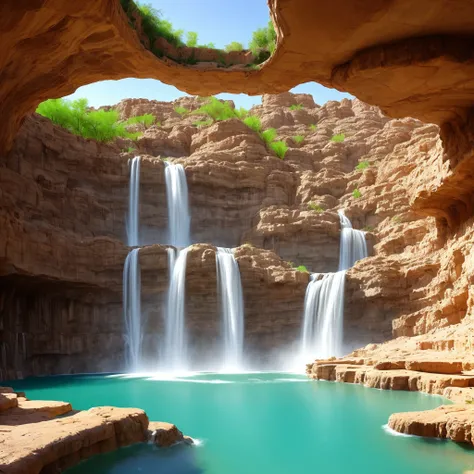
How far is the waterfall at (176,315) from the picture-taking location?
29.6 meters

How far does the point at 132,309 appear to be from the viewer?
98.3 ft

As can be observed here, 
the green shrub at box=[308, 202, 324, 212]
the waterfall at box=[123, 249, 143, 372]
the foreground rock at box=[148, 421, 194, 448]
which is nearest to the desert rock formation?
the foreground rock at box=[148, 421, 194, 448]

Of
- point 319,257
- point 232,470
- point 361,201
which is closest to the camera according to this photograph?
point 232,470

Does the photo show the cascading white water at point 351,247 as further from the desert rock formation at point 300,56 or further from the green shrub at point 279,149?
the desert rock formation at point 300,56

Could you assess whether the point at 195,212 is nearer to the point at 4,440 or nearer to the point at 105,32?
the point at 105,32

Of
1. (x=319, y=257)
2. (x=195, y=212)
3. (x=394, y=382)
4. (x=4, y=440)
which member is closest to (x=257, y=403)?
(x=394, y=382)

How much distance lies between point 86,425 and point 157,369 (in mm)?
21450

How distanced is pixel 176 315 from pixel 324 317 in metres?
8.03

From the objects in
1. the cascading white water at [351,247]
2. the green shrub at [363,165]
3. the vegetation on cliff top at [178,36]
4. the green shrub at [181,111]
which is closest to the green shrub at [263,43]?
the vegetation on cliff top at [178,36]

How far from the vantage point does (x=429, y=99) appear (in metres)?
16.9

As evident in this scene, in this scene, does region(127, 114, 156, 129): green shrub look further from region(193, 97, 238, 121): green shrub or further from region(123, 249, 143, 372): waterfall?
region(123, 249, 143, 372): waterfall

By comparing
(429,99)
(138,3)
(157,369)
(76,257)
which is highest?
(138,3)

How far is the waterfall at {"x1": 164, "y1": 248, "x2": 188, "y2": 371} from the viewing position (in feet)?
97.0

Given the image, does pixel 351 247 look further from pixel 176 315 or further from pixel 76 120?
pixel 76 120
